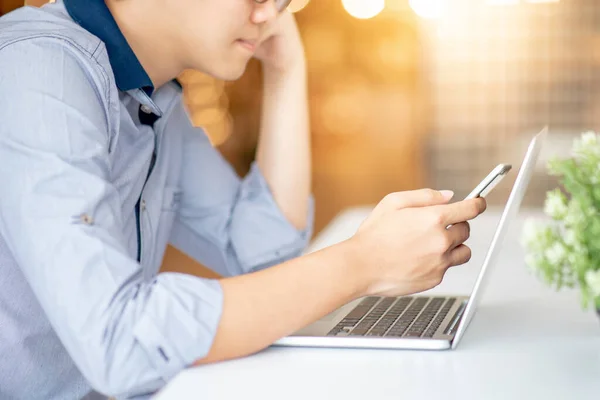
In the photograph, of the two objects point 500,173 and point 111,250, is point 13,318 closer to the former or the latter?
point 111,250

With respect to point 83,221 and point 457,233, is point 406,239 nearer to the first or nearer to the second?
point 457,233

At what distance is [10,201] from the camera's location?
2.66 ft

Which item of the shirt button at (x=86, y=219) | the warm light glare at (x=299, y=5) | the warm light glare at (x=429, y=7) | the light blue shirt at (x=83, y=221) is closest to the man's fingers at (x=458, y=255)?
the light blue shirt at (x=83, y=221)

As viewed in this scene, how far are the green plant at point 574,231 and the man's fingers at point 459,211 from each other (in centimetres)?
13

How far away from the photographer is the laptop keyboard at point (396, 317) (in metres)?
0.88

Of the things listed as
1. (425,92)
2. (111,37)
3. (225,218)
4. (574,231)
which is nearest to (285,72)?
(225,218)

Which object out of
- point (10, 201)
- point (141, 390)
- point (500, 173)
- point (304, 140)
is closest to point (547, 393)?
point (500, 173)

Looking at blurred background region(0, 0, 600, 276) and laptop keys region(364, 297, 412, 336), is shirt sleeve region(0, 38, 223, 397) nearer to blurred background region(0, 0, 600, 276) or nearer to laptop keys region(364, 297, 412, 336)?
laptop keys region(364, 297, 412, 336)

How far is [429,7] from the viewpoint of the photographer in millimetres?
4223

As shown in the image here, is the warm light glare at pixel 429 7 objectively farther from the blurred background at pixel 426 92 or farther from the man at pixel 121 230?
the man at pixel 121 230

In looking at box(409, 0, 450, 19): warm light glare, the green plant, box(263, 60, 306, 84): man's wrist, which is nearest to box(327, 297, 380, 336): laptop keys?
the green plant

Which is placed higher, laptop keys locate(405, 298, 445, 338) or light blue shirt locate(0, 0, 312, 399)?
light blue shirt locate(0, 0, 312, 399)

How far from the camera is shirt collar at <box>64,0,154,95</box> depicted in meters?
1.03

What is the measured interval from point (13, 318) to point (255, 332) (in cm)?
38
